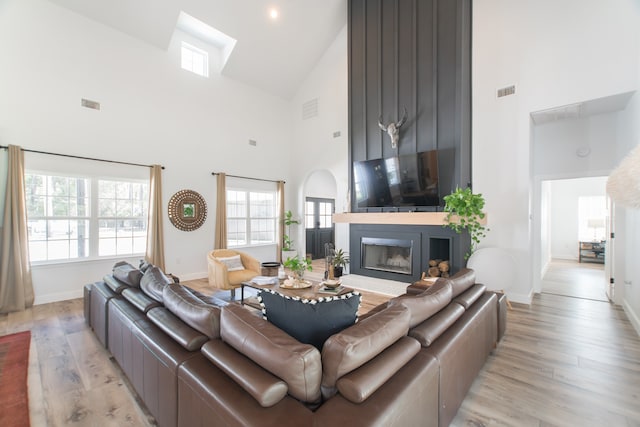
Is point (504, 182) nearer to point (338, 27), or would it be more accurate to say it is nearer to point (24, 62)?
point (338, 27)

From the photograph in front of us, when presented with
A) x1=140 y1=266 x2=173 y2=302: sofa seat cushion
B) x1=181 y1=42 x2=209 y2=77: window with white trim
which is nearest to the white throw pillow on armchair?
x1=140 y1=266 x2=173 y2=302: sofa seat cushion

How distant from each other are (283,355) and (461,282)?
1.99 meters

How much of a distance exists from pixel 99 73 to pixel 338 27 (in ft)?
16.7

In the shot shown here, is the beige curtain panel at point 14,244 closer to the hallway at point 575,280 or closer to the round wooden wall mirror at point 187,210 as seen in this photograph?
the round wooden wall mirror at point 187,210

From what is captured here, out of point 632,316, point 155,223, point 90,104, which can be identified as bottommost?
point 632,316

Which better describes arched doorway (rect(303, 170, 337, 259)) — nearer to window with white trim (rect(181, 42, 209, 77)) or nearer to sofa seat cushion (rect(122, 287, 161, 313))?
window with white trim (rect(181, 42, 209, 77))

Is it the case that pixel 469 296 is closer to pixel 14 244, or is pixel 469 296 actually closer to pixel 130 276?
pixel 130 276

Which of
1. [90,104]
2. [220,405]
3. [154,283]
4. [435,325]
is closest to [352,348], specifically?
[220,405]

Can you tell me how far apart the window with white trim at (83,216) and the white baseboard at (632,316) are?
7.56 m

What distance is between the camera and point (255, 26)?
6.09m

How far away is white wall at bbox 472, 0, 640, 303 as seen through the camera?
3773 millimetres

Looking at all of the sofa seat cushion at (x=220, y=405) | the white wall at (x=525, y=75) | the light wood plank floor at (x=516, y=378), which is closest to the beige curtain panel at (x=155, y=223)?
the light wood plank floor at (x=516, y=378)

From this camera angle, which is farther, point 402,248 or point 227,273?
point 402,248

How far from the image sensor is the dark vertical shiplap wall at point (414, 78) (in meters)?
4.88
